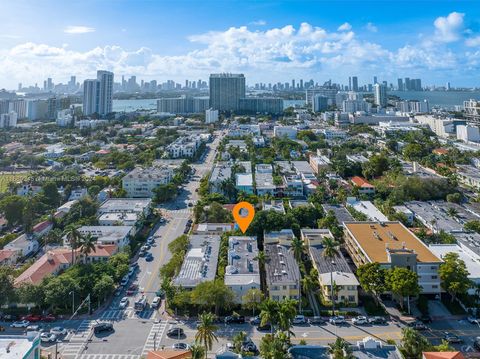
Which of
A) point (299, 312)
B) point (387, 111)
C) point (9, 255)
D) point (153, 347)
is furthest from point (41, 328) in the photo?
point (387, 111)

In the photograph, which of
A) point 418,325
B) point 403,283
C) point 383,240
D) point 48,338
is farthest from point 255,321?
point 383,240

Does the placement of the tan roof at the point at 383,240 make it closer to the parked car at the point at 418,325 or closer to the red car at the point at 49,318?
the parked car at the point at 418,325

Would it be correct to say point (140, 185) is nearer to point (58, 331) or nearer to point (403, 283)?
point (58, 331)

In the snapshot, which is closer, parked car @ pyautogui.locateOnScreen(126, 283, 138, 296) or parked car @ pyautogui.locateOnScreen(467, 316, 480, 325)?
parked car @ pyautogui.locateOnScreen(467, 316, 480, 325)

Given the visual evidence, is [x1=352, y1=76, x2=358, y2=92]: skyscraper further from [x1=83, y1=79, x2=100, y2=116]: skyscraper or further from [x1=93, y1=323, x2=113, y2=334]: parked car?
[x1=93, y1=323, x2=113, y2=334]: parked car

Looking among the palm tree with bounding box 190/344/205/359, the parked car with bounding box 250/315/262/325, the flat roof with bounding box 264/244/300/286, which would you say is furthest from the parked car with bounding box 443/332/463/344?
the palm tree with bounding box 190/344/205/359

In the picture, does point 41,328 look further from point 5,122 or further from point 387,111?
point 387,111

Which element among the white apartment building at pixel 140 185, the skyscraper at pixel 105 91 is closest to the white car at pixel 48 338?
the white apartment building at pixel 140 185

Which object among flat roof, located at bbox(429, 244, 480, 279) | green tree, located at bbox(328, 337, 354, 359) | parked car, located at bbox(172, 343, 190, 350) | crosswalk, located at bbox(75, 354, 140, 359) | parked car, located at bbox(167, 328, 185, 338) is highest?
flat roof, located at bbox(429, 244, 480, 279)
